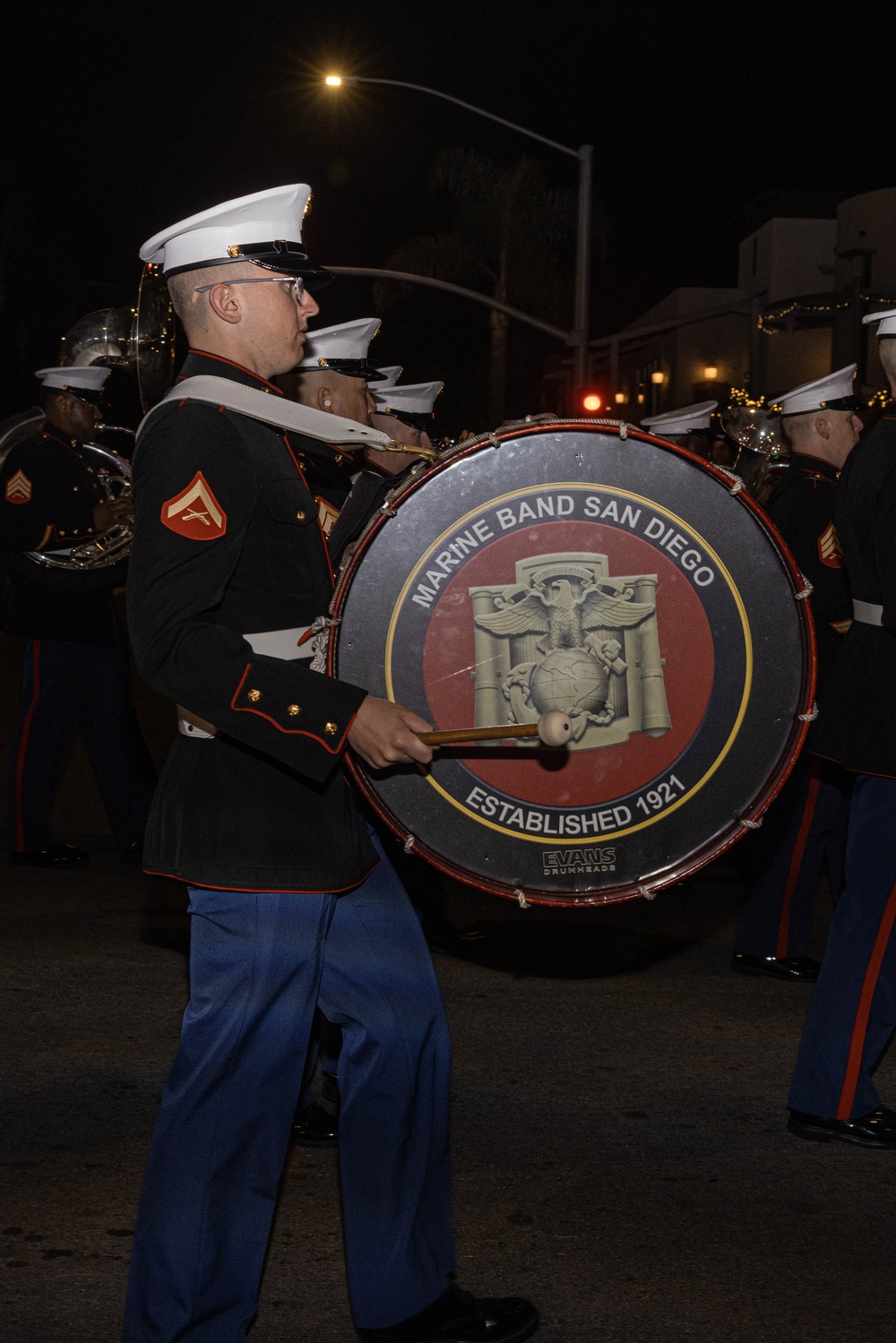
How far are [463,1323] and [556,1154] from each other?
3.20 ft

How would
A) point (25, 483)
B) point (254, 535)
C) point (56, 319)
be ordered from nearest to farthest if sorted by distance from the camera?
point (254, 535) → point (25, 483) → point (56, 319)

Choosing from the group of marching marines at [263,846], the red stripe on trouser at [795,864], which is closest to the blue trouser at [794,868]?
the red stripe on trouser at [795,864]

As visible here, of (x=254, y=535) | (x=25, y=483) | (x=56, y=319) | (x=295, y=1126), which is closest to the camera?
(x=254, y=535)

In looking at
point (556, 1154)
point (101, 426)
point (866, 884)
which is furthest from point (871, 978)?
point (101, 426)

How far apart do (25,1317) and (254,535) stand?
1606 millimetres

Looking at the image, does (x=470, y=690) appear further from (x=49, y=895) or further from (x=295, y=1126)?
(x=49, y=895)

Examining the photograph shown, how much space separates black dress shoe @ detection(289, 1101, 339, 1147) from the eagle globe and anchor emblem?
65.8 inches

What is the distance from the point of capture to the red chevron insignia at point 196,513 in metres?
2.44

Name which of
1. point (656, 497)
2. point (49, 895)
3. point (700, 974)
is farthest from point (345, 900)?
point (49, 895)

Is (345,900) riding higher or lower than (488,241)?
lower

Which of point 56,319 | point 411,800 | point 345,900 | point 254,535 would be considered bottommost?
point 345,900

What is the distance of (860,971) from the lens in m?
3.73

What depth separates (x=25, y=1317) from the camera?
9.78ft

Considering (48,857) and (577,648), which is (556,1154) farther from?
(48,857)
